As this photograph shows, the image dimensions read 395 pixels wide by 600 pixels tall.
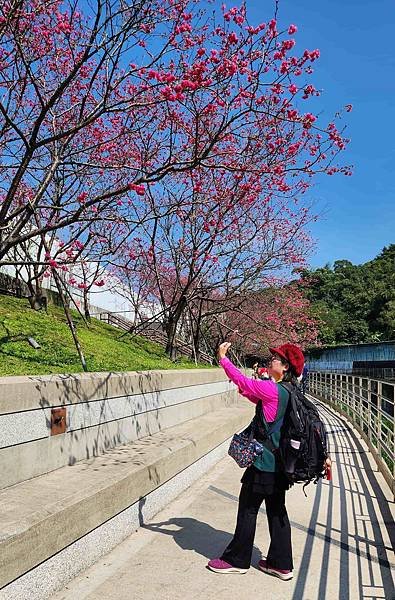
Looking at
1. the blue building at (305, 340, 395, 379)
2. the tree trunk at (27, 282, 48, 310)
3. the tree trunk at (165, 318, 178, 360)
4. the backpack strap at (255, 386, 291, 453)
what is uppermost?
the blue building at (305, 340, 395, 379)

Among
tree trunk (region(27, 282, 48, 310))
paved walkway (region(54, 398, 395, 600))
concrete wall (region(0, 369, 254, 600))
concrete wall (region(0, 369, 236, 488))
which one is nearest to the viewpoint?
concrete wall (region(0, 369, 254, 600))

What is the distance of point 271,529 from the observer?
394 centimetres

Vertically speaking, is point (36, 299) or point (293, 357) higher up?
point (36, 299)

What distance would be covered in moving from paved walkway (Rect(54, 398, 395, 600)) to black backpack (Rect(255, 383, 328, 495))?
74 cm

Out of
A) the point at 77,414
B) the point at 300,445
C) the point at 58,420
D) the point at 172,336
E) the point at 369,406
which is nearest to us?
the point at 300,445

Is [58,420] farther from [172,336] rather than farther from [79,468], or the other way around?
[172,336]

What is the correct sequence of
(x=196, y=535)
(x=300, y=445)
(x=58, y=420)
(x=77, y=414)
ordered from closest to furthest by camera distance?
(x=300, y=445) < (x=58, y=420) < (x=196, y=535) < (x=77, y=414)

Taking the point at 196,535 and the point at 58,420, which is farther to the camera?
the point at 196,535

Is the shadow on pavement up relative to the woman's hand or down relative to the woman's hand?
down

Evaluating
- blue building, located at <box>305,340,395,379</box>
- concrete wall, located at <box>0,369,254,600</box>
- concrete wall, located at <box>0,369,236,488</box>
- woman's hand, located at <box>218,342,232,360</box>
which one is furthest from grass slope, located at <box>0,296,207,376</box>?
blue building, located at <box>305,340,395,379</box>

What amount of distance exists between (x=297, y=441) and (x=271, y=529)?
2.33 ft

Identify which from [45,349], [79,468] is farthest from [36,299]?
[79,468]

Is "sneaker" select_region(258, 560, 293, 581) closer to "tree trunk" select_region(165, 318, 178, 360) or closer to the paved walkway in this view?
the paved walkway

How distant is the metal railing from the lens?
7.41 m
